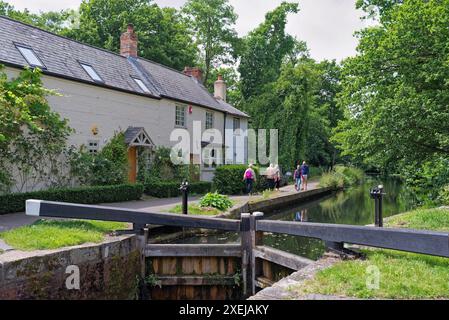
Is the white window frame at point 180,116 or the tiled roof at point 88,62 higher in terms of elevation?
the tiled roof at point 88,62

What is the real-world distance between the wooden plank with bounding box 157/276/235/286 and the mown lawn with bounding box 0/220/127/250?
1.58 meters

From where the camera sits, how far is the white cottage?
51.4ft

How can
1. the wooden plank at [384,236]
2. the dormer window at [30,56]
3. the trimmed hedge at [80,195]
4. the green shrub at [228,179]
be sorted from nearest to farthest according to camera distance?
the wooden plank at [384,236], the trimmed hedge at [80,195], the dormer window at [30,56], the green shrub at [228,179]

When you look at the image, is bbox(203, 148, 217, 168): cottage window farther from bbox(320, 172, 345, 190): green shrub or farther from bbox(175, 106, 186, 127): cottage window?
bbox(320, 172, 345, 190): green shrub

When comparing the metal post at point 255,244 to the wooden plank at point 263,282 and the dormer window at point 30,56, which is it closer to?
the wooden plank at point 263,282

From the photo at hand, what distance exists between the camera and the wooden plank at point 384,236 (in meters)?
4.71

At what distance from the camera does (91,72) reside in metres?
18.0

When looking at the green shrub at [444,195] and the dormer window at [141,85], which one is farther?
the dormer window at [141,85]

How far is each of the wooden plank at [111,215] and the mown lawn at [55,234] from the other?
0.33 meters

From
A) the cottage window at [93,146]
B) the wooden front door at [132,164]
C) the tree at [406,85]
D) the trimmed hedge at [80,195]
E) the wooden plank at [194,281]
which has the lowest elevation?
the wooden plank at [194,281]

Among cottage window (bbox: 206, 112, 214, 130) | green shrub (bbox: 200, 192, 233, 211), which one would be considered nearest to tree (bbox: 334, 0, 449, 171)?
green shrub (bbox: 200, 192, 233, 211)

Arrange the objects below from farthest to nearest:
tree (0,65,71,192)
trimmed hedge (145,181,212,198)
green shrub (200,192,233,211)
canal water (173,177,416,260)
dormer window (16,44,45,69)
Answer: trimmed hedge (145,181,212,198) < dormer window (16,44,45,69) < green shrub (200,192,233,211) < tree (0,65,71,192) < canal water (173,177,416,260)

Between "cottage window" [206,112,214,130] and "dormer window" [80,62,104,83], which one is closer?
"dormer window" [80,62,104,83]

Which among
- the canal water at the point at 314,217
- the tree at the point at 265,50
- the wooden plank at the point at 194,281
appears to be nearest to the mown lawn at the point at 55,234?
the wooden plank at the point at 194,281
